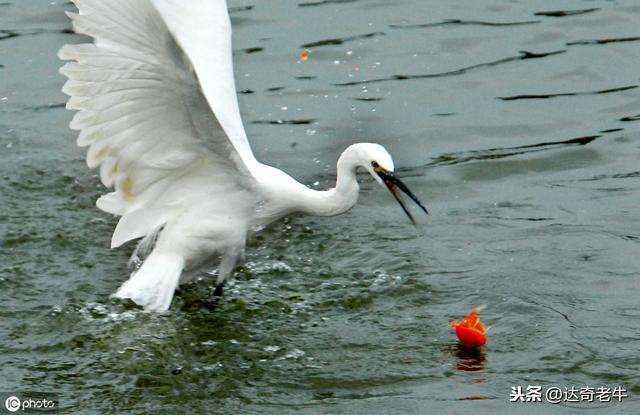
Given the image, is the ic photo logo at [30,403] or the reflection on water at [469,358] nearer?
the ic photo logo at [30,403]

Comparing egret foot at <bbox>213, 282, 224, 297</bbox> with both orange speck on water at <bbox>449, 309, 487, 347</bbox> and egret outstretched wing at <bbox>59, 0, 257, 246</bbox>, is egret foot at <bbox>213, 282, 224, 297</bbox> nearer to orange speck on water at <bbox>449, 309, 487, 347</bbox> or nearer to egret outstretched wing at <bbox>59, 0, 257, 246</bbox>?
egret outstretched wing at <bbox>59, 0, 257, 246</bbox>

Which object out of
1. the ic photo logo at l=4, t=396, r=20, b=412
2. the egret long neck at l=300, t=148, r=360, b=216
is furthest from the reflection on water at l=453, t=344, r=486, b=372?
the ic photo logo at l=4, t=396, r=20, b=412

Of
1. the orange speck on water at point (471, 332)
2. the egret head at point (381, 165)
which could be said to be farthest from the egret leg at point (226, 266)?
the orange speck on water at point (471, 332)

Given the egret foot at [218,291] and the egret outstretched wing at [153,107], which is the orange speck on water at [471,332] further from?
the egret foot at [218,291]

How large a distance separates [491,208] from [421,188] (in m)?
0.64

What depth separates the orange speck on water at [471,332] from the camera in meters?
7.08

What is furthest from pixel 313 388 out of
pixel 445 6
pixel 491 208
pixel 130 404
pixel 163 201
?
pixel 445 6

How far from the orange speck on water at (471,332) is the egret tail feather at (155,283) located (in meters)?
1.75

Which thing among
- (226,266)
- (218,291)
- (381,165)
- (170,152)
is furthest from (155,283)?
(381,165)

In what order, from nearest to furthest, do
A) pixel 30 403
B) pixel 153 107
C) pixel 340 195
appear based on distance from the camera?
1. pixel 30 403
2. pixel 153 107
3. pixel 340 195

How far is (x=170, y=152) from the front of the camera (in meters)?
7.39

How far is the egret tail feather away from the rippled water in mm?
218

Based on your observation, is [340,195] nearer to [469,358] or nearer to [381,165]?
[381,165]

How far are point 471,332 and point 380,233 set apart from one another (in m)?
2.01
